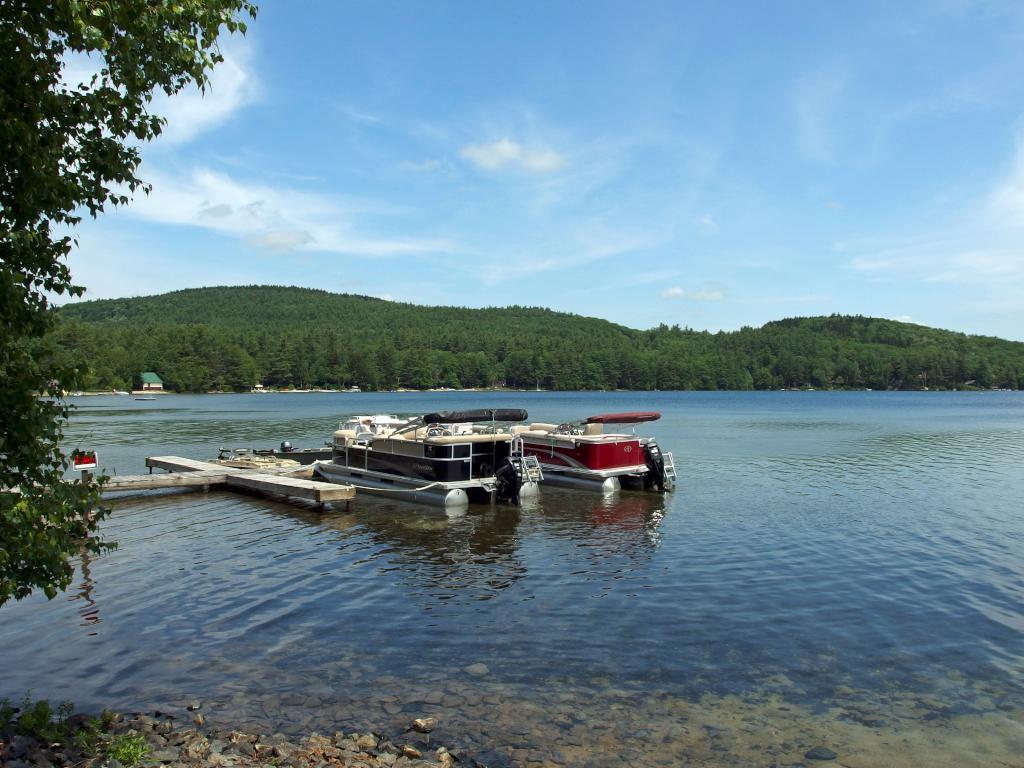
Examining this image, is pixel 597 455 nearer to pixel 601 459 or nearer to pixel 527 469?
pixel 601 459

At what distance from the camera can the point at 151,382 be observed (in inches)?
5856

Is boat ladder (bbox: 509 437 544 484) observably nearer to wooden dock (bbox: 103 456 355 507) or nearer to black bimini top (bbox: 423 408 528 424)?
black bimini top (bbox: 423 408 528 424)

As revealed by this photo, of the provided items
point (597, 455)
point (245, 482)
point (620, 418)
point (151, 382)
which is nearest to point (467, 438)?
point (597, 455)

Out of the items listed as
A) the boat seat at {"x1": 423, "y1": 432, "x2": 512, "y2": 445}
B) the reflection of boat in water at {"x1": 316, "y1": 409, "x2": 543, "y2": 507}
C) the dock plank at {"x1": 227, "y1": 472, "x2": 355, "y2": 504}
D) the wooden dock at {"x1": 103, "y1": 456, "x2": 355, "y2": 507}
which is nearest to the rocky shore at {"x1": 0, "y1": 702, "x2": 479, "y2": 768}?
the dock plank at {"x1": 227, "y1": 472, "x2": 355, "y2": 504}

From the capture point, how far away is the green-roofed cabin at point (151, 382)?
14775cm

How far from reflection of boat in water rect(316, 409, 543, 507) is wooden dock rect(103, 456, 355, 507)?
1.77 meters

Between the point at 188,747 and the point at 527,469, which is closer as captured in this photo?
the point at 188,747

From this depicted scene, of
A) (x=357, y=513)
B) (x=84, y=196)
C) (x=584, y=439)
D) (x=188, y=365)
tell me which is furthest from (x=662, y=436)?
(x=188, y=365)

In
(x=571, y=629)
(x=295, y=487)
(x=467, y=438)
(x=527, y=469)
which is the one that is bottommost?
(x=571, y=629)

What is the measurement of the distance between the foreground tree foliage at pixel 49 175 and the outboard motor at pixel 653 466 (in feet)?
76.0

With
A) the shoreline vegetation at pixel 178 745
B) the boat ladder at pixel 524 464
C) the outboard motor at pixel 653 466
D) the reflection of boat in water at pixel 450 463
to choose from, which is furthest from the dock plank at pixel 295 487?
the shoreline vegetation at pixel 178 745

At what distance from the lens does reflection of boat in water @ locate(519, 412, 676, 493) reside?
2700 cm

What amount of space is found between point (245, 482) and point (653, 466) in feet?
50.4

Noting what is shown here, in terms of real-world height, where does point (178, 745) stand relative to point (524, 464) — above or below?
below
